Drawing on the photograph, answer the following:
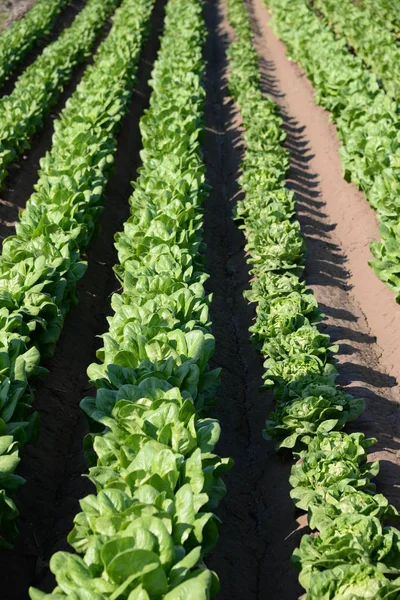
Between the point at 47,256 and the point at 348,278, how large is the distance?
429 centimetres

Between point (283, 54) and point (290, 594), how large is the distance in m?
18.9

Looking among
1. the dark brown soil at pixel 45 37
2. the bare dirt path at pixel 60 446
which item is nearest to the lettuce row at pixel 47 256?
the bare dirt path at pixel 60 446

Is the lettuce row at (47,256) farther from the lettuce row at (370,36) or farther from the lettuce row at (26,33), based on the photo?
the lettuce row at (370,36)

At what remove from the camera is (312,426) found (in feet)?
20.9

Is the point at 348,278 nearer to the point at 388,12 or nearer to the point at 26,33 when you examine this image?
the point at 388,12

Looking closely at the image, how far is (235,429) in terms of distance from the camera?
742cm

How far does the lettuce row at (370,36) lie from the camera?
53.1ft

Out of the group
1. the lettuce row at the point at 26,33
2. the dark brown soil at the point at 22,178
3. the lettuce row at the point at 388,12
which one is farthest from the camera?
the lettuce row at the point at 388,12

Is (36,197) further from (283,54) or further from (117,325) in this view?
(283,54)

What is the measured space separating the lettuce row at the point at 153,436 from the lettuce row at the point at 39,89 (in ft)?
14.3

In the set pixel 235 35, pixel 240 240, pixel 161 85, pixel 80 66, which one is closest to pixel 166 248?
pixel 240 240

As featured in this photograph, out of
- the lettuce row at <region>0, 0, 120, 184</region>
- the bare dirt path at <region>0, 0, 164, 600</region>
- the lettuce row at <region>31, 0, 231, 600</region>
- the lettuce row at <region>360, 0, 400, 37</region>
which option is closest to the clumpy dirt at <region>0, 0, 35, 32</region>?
the lettuce row at <region>0, 0, 120, 184</region>

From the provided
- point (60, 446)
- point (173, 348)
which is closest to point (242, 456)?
point (173, 348)

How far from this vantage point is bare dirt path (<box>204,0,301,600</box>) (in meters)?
5.70
